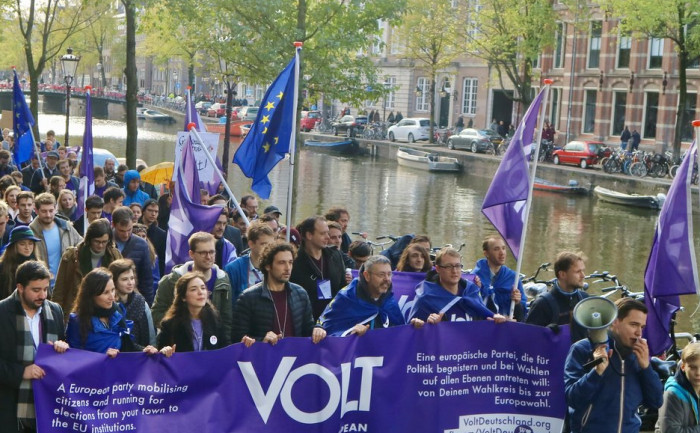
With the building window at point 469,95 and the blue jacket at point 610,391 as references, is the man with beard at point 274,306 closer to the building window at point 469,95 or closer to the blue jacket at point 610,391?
the blue jacket at point 610,391

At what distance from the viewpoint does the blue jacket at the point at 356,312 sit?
7.09m

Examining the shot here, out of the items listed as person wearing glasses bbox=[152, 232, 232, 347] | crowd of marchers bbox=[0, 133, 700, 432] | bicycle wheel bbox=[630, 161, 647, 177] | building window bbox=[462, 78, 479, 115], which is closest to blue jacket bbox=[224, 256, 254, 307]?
crowd of marchers bbox=[0, 133, 700, 432]

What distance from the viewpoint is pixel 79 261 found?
26.1ft

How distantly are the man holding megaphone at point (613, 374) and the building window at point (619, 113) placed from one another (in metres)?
41.1

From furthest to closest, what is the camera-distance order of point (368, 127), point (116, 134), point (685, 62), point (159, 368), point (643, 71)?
point (116, 134), point (368, 127), point (643, 71), point (685, 62), point (159, 368)

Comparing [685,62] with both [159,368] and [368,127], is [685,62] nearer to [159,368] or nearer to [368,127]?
[368,127]

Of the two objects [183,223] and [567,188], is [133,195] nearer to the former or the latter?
[183,223]

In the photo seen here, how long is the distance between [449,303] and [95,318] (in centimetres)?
236

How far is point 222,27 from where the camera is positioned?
21.8m

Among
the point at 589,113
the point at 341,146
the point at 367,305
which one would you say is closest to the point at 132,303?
the point at 367,305

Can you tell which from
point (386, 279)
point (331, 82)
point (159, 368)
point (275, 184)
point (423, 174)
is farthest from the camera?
point (423, 174)

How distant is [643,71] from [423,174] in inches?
435

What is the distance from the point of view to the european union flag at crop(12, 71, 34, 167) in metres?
17.0

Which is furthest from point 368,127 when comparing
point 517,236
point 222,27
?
point 517,236
